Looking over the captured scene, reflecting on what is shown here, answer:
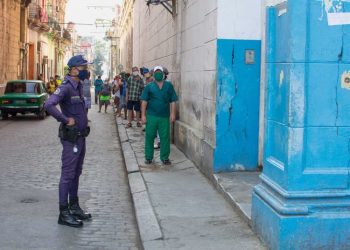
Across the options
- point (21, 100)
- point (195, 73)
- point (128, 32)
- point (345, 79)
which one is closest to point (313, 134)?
point (345, 79)

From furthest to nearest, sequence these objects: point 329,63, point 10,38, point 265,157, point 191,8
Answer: point 10,38, point 191,8, point 265,157, point 329,63

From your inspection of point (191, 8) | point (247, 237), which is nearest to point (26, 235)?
point (247, 237)

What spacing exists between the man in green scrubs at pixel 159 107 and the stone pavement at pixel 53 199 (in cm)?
90

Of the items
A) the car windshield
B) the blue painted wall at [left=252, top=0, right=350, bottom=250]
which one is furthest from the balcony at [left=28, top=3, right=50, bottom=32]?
the blue painted wall at [left=252, top=0, right=350, bottom=250]

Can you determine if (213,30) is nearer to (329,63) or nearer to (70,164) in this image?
(70,164)

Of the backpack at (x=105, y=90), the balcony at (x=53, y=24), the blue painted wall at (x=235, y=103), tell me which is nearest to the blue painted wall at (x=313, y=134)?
the blue painted wall at (x=235, y=103)

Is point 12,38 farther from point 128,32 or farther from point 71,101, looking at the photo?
point 71,101

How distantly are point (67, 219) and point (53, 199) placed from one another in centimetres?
144

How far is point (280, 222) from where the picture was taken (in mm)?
4906

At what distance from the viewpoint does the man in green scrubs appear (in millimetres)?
10016

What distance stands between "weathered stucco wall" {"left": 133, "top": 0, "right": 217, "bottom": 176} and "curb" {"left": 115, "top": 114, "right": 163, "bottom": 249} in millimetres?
1063

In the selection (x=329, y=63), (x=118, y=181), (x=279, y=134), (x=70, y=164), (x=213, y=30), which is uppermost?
(x=213, y=30)

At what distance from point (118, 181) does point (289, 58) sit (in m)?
5.16

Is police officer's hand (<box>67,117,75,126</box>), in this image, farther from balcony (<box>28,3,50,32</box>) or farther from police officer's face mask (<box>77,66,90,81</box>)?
balcony (<box>28,3,50,32</box>)
